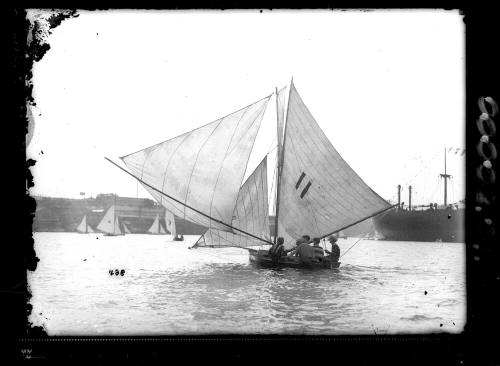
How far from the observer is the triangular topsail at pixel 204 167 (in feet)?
32.6

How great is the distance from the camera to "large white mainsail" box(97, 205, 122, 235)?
7940 millimetres

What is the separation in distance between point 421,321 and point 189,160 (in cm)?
669

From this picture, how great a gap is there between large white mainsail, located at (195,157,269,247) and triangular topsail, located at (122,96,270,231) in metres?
0.61

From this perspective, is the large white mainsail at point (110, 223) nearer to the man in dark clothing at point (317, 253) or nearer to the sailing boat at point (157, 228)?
the sailing boat at point (157, 228)

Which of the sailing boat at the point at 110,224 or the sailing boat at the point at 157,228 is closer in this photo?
the sailing boat at the point at 110,224

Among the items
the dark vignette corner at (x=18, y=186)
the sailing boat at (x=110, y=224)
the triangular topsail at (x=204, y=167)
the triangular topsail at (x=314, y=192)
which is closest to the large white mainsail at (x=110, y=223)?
the sailing boat at (x=110, y=224)

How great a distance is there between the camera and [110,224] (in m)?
9.64

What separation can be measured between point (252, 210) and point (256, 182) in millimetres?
895

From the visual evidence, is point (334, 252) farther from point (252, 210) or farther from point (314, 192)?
point (252, 210)

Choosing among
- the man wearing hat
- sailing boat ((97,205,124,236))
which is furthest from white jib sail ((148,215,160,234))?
the man wearing hat
